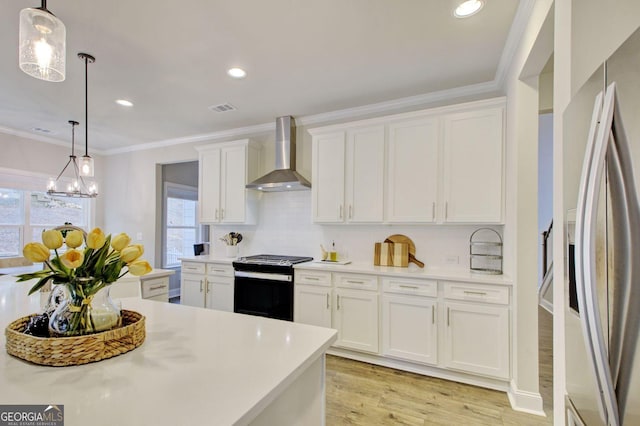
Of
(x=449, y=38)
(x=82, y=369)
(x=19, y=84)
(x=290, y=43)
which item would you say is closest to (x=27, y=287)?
(x=82, y=369)

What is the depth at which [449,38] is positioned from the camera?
7.63ft

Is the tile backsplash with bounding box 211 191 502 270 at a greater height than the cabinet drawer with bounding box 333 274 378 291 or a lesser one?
greater

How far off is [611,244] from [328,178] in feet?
9.51

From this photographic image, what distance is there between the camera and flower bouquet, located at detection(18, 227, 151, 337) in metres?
0.93

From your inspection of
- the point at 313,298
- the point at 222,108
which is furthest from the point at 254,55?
the point at 313,298

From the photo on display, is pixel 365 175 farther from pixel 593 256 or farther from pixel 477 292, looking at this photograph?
pixel 593 256

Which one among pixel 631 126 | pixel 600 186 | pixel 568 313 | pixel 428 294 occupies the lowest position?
pixel 428 294

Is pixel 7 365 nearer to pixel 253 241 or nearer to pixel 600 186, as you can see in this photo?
pixel 600 186

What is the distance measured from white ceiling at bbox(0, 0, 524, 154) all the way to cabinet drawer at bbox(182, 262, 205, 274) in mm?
2017

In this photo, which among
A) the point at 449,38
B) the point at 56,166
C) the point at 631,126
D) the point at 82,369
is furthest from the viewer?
the point at 56,166

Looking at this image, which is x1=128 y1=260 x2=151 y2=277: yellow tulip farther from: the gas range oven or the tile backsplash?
the tile backsplash

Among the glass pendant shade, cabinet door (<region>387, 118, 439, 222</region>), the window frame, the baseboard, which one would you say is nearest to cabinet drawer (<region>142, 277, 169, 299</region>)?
the glass pendant shade

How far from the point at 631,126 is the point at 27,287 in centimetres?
320

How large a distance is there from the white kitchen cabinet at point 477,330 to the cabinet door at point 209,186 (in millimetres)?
3236
